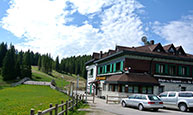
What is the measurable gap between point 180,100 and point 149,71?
11.9 m

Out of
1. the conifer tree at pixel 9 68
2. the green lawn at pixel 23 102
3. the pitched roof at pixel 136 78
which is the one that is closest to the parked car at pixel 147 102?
the pitched roof at pixel 136 78

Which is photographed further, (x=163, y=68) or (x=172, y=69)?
(x=172, y=69)

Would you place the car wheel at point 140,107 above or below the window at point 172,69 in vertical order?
below

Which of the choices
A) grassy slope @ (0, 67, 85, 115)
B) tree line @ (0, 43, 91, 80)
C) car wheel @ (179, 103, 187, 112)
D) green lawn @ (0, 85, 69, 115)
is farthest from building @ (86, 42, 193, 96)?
tree line @ (0, 43, 91, 80)

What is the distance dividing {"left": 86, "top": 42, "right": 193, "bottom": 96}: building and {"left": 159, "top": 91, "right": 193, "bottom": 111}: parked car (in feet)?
24.2

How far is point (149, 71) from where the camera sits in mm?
31250

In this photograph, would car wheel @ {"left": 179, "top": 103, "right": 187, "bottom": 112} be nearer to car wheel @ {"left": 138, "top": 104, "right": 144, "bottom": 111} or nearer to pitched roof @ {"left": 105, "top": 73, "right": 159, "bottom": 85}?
car wheel @ {"left": 138, "top": 104, "right": 144, "bottom": 111}

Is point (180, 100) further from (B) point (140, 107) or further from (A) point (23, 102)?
(A) point (23, 102)

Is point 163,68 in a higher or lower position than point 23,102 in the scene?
higher

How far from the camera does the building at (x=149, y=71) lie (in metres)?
29.3

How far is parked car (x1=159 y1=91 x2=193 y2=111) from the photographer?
18778 millimetres

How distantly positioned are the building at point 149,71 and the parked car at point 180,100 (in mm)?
7374

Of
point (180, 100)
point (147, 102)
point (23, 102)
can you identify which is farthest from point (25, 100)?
point (180, 100)

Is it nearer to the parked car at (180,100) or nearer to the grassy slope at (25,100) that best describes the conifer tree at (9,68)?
the grassy slope at (25,100)
